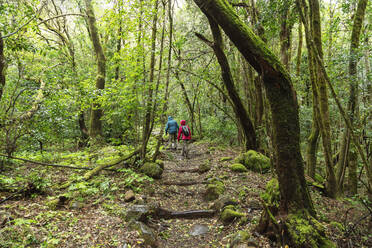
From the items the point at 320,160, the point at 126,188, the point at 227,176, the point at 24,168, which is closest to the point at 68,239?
the point at 126,188

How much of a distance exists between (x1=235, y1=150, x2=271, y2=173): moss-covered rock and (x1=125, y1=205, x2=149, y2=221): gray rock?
15.7 ft

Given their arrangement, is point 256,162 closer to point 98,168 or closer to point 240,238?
point 240,238

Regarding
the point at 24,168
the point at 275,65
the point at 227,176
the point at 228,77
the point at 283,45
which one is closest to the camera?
the point at 275,65

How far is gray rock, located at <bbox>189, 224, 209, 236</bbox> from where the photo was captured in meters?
4.56

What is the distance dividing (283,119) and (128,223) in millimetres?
3696

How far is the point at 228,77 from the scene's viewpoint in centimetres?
803

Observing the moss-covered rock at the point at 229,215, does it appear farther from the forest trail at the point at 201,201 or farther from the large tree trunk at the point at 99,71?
the large tree trunk at the point at 99,71

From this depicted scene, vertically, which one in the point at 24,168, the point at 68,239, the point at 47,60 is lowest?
the point at 68,239

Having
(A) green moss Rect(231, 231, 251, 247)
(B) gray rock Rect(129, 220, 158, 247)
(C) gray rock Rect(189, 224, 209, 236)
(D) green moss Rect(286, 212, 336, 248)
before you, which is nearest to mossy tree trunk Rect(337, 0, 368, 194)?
(D) green moss Rect(286, 212, 336, 248)

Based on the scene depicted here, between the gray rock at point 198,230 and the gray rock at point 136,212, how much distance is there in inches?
44.8

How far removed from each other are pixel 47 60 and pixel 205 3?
12.1 m

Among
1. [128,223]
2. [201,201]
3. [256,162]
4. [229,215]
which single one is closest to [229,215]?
[229,215]

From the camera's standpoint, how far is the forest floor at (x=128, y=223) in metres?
3.53

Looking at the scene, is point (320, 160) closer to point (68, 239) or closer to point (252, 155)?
point (252, 155)
